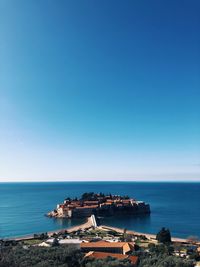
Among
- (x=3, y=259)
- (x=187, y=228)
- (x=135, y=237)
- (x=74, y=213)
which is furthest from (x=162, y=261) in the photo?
(x=74, y=213)

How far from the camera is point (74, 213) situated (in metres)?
77.6

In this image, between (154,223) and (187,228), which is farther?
(154,223)

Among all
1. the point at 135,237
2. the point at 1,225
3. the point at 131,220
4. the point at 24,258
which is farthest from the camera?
the point at 131,220

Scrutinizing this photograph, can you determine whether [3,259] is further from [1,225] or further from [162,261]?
[1,225]

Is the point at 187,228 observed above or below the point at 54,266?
below

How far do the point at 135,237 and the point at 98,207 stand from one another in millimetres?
37862

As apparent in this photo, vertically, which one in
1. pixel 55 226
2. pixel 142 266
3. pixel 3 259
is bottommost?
pixel 55 226

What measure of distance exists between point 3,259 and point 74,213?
209 ft

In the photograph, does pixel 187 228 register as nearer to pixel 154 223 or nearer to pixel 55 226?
pixel 154 223

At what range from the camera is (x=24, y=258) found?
17516 millimetres

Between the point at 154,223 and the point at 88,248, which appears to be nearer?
the point at 88,248

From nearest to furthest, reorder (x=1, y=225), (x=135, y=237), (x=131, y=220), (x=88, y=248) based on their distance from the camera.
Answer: (x=88, y=248)
(x=135, y=237)
(x=1, y=225)
(x=131, y=220)

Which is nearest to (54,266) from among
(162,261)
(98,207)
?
(162,261)

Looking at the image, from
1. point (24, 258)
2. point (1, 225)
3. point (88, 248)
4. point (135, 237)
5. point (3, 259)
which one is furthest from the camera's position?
point (1, 225)
